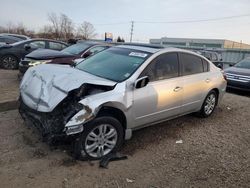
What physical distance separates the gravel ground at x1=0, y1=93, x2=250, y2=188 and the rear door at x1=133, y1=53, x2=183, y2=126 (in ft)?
1.60

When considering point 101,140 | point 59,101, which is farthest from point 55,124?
point 101,140

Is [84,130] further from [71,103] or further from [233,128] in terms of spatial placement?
[233,128]

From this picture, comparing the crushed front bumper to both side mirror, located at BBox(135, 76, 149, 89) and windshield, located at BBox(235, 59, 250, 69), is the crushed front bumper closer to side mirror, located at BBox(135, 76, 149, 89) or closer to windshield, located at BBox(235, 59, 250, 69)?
side mirror, located at BBox(135, 76, 149, 89)

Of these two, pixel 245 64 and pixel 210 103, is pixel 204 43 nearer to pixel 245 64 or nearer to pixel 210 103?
pixel 245 64

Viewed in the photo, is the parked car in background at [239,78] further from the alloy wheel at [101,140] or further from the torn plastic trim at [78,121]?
the torn plastic trim at [78,121]

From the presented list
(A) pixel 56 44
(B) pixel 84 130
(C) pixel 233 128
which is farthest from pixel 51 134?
(A) pixel 56 44

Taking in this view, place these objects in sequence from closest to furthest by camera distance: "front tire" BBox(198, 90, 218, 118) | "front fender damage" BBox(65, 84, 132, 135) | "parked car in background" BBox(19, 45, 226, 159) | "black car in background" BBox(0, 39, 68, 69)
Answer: "front fender damage" BBox(65, 84, 132, 135), "parked car in background" BBox(19, 45, 226, 159), "front tire" BBox(198, 90, 218, 118), "black car in background" BBox(0, 39, 68, 69)

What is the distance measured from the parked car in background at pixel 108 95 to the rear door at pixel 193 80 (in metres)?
0.02

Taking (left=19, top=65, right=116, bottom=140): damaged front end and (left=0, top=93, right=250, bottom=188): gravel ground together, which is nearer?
(left=0, top=93, right=250, bottom=188): gravel ground

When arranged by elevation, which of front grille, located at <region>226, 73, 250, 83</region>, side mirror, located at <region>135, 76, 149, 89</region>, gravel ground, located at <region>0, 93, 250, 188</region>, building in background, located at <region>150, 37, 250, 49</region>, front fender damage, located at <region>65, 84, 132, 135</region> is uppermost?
building in background, located at <region>150, 37, 250, 49</region>

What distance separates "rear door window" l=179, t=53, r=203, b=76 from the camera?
211 inches

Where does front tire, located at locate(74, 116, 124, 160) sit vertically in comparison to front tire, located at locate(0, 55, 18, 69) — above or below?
below

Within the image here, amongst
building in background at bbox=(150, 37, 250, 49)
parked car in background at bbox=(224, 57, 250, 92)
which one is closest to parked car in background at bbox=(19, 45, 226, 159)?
parked car in background at bbox=(224, 57, 250, 92)

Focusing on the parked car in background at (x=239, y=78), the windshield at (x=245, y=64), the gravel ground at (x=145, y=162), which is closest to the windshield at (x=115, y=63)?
the gravel ground at (x=145, y=162)
